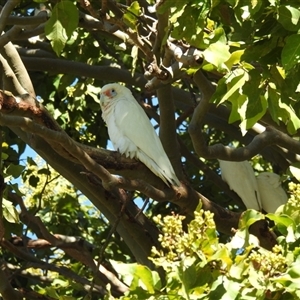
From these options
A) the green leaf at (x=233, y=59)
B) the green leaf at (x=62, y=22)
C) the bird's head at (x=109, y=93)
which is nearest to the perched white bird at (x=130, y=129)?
the bird's head at (x=109, y=93)

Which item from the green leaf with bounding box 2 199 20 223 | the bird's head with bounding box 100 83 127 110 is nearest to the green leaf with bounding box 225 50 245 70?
the green leaf with bounding box 2 199 20 223

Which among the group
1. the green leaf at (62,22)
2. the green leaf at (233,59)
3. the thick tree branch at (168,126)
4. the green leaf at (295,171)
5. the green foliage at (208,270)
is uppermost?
the thick tree branch at (168,126)

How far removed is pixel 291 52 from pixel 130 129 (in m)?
2.96

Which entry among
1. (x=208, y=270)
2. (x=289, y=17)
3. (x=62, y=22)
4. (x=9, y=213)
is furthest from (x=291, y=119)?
(x=9, y=213)

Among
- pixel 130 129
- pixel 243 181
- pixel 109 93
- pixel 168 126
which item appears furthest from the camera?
pixel 243 181

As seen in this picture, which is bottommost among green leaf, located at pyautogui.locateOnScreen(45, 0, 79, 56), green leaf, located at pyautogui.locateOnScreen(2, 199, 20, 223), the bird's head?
green leaf, located at pyautogui.locateOnScreen(45, 0, 79, 56)

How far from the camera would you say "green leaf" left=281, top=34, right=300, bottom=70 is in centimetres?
261

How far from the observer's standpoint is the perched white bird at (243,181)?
617cm

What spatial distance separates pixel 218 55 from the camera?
108 inches

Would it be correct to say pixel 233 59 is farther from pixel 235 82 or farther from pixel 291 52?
pixel 291 52

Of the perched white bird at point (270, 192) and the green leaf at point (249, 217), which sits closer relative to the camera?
the green leaf at point (249, 217)

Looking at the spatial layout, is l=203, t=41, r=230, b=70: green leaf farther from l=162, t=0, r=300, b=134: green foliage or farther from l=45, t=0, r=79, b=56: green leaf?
l=45, t=0, r=79, b=56: green leaf

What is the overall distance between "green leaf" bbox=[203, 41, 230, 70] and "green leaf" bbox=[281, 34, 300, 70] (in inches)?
8.4

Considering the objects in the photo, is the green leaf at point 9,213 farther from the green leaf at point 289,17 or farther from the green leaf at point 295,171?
the green leaf at point 289,17
